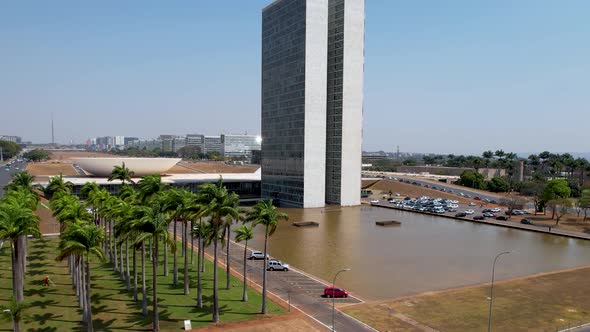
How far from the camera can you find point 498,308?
146ft

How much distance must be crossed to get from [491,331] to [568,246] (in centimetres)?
4922

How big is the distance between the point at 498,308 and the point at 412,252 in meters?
26.2

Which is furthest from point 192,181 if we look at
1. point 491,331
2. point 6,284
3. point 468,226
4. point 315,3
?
point 491,331

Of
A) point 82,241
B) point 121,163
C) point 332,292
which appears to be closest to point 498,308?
point 332,292

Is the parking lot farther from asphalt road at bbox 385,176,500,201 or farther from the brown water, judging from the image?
asphalt road at bbox 385,176,500,201

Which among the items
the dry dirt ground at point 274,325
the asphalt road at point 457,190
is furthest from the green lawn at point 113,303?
the asphalt road at point 457,190

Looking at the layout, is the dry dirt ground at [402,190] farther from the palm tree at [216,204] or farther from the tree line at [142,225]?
the palm tree at [216,204]

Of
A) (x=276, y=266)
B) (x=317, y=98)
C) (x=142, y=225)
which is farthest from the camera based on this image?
(x=317, y=98)

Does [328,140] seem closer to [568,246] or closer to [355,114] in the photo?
[355,114]

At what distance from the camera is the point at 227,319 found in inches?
1553

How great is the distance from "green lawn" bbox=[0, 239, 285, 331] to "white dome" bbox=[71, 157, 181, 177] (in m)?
84.7

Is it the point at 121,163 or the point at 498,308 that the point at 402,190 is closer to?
the point at 121,163

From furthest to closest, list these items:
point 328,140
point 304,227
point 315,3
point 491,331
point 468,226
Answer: point 328,140, point 315,3, point 468,226, point 304,227, point 491,331

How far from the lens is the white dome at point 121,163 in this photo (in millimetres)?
136375
